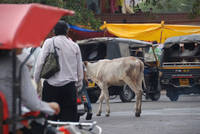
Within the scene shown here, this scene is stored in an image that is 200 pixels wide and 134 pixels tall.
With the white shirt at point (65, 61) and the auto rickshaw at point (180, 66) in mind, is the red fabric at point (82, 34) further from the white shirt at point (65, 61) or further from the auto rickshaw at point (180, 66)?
the white shirt at point (65, 61)

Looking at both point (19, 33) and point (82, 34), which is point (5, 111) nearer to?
point (19, 33)

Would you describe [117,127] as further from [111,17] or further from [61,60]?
[111,17]

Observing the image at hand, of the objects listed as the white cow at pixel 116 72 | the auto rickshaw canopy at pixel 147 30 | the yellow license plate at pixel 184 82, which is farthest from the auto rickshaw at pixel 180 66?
the white cow at pixel 116 72

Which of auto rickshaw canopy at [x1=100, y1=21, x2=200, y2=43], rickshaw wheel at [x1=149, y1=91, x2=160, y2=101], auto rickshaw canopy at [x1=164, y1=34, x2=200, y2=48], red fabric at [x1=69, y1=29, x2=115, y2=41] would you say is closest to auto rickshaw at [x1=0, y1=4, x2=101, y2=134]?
rickshaw wheel at [x1=149, y1=91, x2=160, y2=101]

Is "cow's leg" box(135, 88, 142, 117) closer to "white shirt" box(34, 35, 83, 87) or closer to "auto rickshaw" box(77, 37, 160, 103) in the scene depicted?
"auto rickshaw" box(77, 37, 160, 103)

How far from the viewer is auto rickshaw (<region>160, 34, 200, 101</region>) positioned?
22562mm

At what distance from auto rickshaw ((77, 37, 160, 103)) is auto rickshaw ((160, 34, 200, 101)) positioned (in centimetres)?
48

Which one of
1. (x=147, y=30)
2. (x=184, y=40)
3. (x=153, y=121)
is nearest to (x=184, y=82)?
(x=184, y=40)

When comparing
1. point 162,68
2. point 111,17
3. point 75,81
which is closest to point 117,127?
point 75,81

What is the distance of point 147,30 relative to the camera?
26609 millimetres

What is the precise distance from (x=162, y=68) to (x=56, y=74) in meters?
15.5

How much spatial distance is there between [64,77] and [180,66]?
15.1m

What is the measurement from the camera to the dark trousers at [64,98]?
7.95 meters

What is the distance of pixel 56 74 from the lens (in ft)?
26.7
